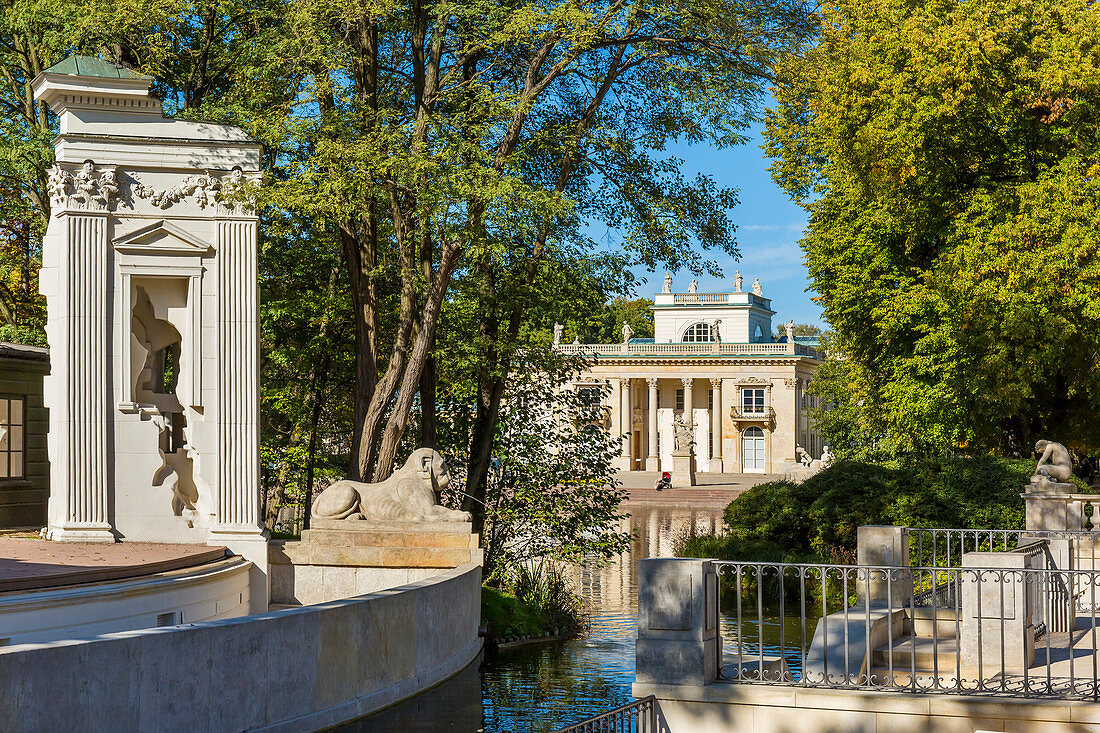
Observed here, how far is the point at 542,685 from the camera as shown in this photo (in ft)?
46.0

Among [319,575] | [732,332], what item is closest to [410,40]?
[319,575]

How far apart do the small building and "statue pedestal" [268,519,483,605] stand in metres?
6.51

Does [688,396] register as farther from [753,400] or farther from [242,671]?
[242,671]

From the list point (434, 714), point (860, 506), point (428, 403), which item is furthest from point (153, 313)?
point (860, 506)

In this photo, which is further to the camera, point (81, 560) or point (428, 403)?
point (428, 403)

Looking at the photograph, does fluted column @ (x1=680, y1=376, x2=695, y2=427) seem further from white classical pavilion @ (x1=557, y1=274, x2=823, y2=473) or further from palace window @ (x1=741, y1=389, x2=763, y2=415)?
palace window @ (x1=741, y1=389, x2=763, y2=415)

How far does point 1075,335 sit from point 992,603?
16.4 metres

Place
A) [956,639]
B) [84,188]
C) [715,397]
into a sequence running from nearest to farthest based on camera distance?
1. [956,639]
2. [84,188]
3. [715,397]

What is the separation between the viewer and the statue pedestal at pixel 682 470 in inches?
2847

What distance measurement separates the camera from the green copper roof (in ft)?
51.0

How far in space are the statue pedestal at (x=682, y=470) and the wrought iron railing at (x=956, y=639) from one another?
57.9 metres

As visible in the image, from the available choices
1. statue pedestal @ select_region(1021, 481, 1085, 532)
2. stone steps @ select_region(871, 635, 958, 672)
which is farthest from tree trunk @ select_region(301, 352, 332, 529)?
stone steps @ select_region(871, 635, 958, 672)

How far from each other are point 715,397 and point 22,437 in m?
76.1

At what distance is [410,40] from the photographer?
20375 mm
